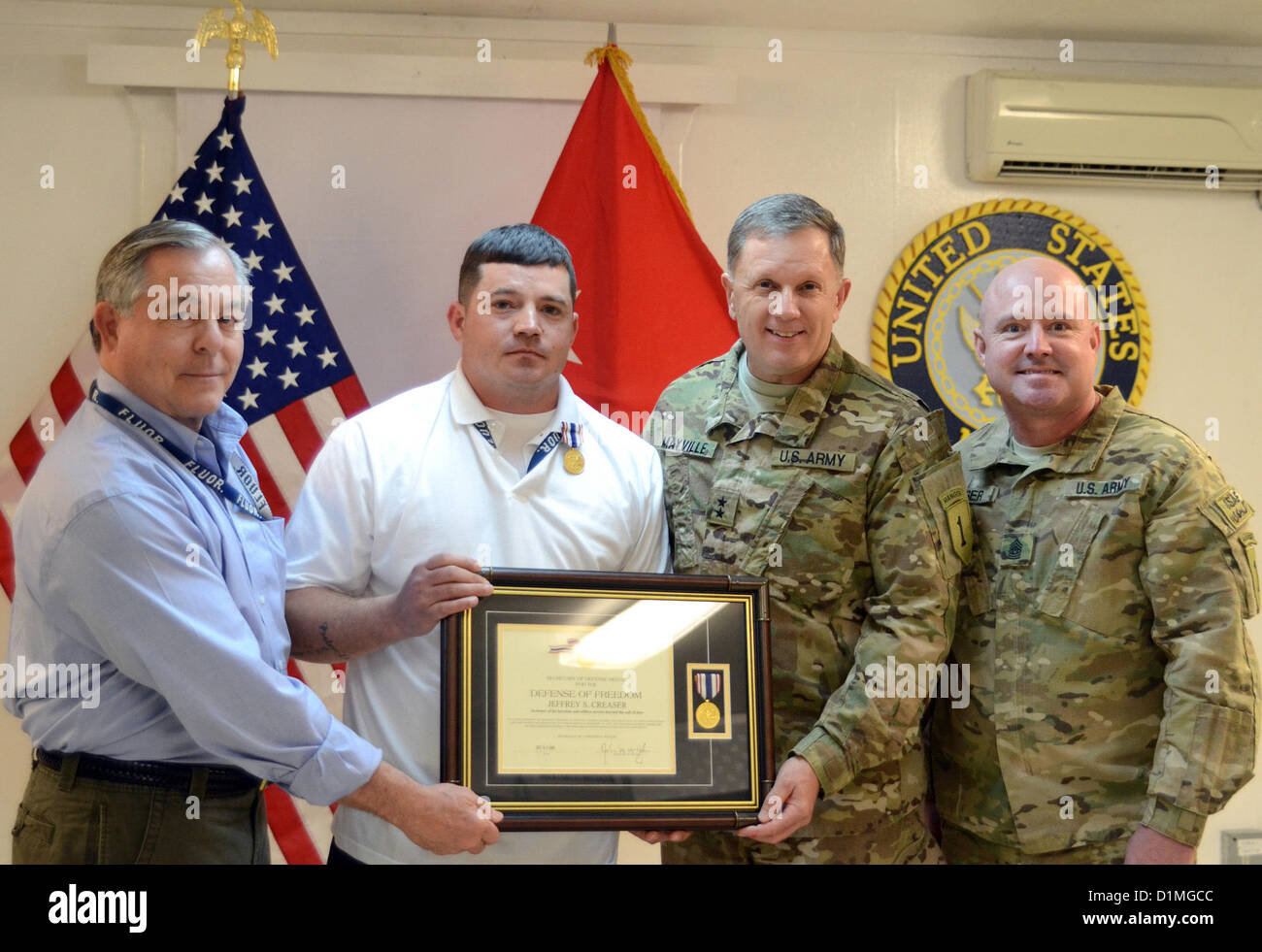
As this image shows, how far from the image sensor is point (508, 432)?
2.39 meters

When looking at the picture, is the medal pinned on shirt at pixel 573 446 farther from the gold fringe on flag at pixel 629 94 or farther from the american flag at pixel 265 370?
the gold fringe on flag at pixel 629 94

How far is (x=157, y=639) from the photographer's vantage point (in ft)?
6.34

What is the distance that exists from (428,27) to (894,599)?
2.94m

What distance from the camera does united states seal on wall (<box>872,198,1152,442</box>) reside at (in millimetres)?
4465

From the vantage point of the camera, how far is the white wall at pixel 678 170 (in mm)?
4098

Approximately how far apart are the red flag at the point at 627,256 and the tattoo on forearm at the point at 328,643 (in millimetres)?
1794

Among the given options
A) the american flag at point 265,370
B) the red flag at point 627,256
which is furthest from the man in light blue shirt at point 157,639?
the red flag at point 627,256

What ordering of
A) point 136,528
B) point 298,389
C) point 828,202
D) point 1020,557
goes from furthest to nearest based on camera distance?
point 828,202 < point 298,389 < point 1020,557 < point 136,528

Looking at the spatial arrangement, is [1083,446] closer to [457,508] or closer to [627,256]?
[457,508]

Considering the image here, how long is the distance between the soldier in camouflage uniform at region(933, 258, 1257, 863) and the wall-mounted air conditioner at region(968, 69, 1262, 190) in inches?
78.3

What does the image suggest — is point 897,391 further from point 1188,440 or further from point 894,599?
point 1188,440

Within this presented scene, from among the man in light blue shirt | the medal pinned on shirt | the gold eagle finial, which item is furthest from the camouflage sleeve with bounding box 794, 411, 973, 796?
the gold eagle finial

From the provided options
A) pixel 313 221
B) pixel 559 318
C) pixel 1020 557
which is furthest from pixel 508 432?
pixel 313 221

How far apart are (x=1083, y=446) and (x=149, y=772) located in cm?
201
